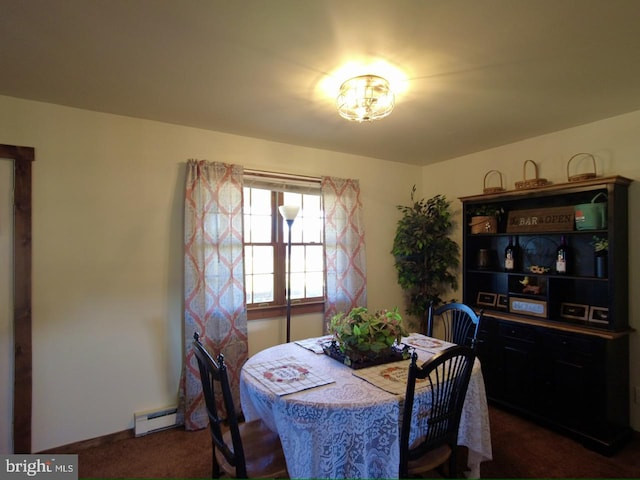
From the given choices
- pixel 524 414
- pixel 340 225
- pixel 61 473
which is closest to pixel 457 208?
pixel 340 225

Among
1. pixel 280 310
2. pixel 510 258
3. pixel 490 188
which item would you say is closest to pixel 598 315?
pixel 510 258

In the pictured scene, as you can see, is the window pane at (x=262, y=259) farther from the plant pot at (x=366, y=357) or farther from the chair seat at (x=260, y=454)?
the chair seat at (x=260, y=454)

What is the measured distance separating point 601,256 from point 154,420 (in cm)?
359

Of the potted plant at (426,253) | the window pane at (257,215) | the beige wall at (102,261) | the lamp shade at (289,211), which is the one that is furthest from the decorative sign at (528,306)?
the beige wall at (102,261)

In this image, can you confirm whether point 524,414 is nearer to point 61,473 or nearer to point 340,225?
point 340,225

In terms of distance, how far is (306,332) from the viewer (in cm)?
339

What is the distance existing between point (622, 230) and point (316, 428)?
8.67 ft

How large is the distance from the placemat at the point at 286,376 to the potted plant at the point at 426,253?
213 centimetres

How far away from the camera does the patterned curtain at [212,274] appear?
271cm

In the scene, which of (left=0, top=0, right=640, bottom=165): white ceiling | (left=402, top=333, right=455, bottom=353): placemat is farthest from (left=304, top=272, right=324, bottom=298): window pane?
(left=0, top=0, right=640, bottom=165): white ceiling

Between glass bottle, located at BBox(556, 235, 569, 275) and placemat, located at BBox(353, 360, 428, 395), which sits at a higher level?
glass bottle, located at BBox(556, 235, 569, 275)

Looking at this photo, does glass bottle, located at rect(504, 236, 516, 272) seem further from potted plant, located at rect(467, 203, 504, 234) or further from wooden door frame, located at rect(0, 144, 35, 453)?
wooden door frame, located at rect(0, 144, 35, 453)

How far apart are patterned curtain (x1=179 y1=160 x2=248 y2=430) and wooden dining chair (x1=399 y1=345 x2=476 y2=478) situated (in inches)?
67.5

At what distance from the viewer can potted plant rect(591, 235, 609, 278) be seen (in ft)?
8.32
